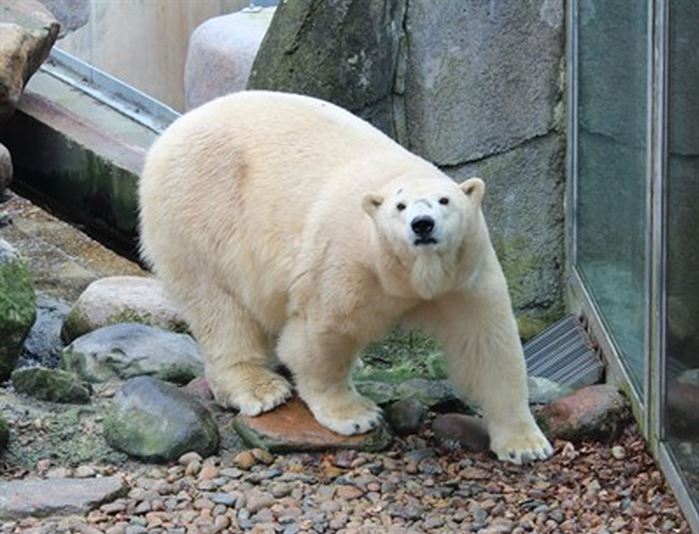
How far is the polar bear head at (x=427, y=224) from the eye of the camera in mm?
3943

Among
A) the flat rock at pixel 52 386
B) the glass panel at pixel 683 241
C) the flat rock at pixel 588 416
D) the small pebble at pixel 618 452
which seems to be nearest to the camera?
the glass panel at pixel 683 241

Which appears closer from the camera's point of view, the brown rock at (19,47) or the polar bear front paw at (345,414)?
the polar bear front paw at (345,414)

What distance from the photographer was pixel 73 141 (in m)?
8.01

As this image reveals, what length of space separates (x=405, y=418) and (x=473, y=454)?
0.24 meters

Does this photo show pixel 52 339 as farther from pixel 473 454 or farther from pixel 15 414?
pixel 473 454

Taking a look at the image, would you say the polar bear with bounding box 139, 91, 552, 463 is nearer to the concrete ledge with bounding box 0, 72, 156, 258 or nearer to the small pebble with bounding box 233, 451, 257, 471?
the small pebble with bounding box 233, 451, 257, 471

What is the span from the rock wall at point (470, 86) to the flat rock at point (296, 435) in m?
1.34

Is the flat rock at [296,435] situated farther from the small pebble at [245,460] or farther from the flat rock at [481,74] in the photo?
the flat rock at [481,74]

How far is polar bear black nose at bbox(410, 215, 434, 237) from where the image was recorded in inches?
154

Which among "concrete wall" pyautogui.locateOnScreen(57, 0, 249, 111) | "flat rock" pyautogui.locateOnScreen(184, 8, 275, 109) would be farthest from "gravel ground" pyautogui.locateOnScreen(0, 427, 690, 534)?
"concrete wall" pyautogui.locateOnScreen(57, 0, 249, 111)

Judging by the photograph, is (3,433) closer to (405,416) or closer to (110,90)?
(405,416)

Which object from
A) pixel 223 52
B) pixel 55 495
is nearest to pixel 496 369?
pixel 55 495

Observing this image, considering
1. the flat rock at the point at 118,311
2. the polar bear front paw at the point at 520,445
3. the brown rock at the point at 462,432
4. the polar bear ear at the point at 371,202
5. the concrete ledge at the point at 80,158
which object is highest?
the polar bear ear at the point at 371,202

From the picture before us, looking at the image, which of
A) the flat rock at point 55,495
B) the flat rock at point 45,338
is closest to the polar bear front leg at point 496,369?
the flat rock at point 55,495
